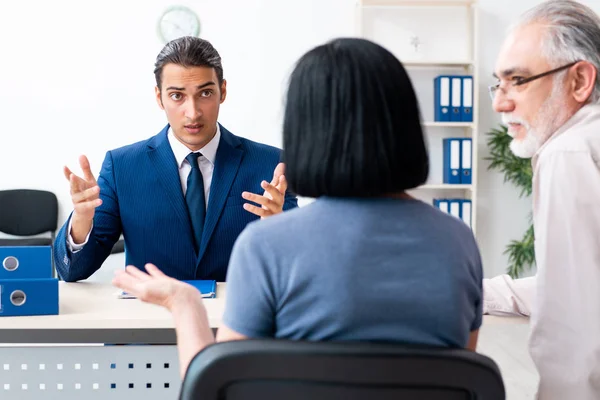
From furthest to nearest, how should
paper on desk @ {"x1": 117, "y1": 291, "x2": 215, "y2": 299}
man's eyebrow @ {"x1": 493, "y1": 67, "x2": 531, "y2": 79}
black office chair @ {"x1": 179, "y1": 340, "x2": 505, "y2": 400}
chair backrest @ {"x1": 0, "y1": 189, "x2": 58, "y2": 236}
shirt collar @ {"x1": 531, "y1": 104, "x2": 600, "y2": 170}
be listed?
chair backrest @ {"x1": 0, "y1": 189, "x2": 58, "y2": 236}
paper on desk @ {"x1": 117, "y1": 291, "x2": 215, "y2": 299}
man's eyebrow @ {"x1": 493, "y1": 67, "x2": 531, "y2": 79}
shirt collar @ {"x1": 531, "y1": 104, "x2": 600, "y2": 170}
black office chair @ {"x1": 179, "y1": 340, "x2": 505, "y2": 400}

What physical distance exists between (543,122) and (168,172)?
1.29 metres

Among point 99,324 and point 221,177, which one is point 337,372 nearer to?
point 99,324

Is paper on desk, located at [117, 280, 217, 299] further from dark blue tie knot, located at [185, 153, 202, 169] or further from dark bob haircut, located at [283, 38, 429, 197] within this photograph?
dark bob haircut, located at [283, 38, 429, 197]

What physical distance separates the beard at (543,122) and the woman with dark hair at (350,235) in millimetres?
584

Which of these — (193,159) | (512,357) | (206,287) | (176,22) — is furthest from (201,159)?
(176,22)

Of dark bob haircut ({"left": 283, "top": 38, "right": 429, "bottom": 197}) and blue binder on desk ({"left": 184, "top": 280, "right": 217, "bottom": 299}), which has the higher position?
dark bob haircut ({"left": 283, "top": 38, "right": 429, "bottom": 197})

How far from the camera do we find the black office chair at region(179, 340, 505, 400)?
89 cm

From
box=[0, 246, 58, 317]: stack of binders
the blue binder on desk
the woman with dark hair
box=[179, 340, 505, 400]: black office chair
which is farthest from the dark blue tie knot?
box=[179, 340, 505, 400]: black office chair

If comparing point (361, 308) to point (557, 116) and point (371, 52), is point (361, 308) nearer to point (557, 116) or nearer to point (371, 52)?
point (371, 52)

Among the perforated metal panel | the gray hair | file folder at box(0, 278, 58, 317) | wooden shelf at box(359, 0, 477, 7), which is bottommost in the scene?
the perforated metal panel

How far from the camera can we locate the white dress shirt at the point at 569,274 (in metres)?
1.31

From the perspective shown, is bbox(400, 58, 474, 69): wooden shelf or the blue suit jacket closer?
the blue suit jacket

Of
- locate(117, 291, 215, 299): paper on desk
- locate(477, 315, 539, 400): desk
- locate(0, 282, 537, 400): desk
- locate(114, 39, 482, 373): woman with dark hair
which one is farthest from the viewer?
locate(477, 315, 539, 400): desk

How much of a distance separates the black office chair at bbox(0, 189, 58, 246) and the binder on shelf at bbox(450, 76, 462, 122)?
112 inches
